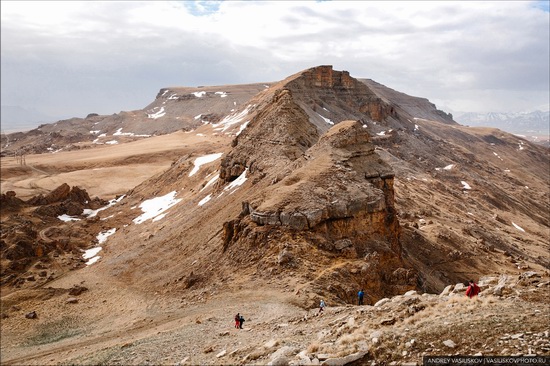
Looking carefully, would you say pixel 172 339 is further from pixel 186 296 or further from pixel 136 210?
pixel 136 210

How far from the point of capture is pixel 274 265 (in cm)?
2162

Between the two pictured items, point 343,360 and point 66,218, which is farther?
point 66,218

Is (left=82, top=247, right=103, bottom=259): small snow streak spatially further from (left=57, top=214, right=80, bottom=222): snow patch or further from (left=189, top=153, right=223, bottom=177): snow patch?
(left=189, top=153, right=223, bottom=177): snow patch

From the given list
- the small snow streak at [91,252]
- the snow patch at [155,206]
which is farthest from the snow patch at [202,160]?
the small snow streak at [91,252]

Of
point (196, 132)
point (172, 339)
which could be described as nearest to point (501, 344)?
point (172, 339)

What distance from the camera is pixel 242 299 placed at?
1992 cm

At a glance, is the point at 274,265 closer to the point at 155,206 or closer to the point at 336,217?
the point at 336,217

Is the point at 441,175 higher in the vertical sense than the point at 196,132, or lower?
lower

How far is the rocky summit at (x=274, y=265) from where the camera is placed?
12.7 meters

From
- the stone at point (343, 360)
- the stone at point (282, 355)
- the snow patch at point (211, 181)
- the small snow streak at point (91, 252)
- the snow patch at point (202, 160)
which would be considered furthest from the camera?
the snow patch at point (202, 160)

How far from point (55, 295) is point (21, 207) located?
96.1ft

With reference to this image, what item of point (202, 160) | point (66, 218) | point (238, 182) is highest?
point (202, 160)

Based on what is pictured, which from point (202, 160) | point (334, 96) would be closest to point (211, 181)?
point (202, 160)

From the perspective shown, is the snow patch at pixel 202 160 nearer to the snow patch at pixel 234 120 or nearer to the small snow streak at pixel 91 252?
the small snow streak at pixel 91 252
